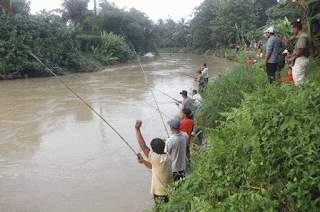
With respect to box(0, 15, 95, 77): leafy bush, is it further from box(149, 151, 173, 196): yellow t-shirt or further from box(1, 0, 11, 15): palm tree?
box(149, 151, 173, 196): yellow t-shirt

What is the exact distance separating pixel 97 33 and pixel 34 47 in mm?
15164

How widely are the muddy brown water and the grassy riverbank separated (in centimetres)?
186

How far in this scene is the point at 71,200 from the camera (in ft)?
14.8

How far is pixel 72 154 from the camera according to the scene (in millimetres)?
6488

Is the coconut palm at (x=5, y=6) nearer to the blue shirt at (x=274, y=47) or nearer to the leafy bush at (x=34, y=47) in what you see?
the leafy bush at (x=34, y=47)

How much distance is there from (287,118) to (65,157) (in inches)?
210

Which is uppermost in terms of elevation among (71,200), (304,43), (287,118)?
(304,43)

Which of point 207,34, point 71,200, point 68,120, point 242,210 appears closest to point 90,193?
point 71,200

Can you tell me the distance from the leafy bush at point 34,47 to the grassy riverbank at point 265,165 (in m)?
15.0

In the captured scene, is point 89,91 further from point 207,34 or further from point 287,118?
point 207,34

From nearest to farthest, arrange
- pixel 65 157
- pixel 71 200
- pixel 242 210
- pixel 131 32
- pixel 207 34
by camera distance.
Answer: pixel 242 210 → pixel 71 200 → pixel 65 157 → pixel 131 32 → pixel 207 34

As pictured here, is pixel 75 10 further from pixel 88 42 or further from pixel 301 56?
pixel 301 56

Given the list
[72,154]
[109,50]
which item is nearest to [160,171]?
[72,154]

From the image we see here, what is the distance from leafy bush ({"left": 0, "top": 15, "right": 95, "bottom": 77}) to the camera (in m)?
18.0
